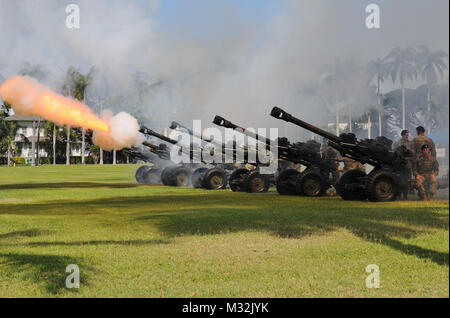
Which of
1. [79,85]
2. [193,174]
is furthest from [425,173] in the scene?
[79,85]

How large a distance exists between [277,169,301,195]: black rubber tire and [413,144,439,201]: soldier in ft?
15.9

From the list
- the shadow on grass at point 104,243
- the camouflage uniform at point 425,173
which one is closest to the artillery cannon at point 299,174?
the camouflage uniform at point 425,173

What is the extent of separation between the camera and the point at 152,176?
30609 millimetres

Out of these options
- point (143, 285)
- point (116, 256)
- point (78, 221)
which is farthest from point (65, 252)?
point (78, 221)

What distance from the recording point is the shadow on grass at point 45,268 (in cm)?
728

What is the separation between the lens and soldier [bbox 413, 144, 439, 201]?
1725 cm

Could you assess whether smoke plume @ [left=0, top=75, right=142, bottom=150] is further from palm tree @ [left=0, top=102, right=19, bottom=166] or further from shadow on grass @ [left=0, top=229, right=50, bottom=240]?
palm tree @ [left=0, top=102, right=19, bottom=166]

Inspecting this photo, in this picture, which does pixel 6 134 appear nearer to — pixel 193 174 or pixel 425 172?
pixel 193 174

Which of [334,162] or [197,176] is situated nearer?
[334,162]

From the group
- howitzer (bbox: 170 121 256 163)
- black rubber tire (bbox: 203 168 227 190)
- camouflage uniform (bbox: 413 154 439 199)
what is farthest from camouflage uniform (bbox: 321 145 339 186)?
black rubber tire (bbox: 203 168 227 190)

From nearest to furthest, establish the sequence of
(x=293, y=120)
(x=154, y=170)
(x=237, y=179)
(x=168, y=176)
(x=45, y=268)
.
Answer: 1. (x=45, y=268)
2. (x=293, y=120)
3. (x=237, y=179)
4. (x=168, y=176)
5. (x=154, y=170)

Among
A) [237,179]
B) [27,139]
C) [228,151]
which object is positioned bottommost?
[237,179]

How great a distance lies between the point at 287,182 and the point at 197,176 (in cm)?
606

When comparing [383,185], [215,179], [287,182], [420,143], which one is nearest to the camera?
[420,143]
